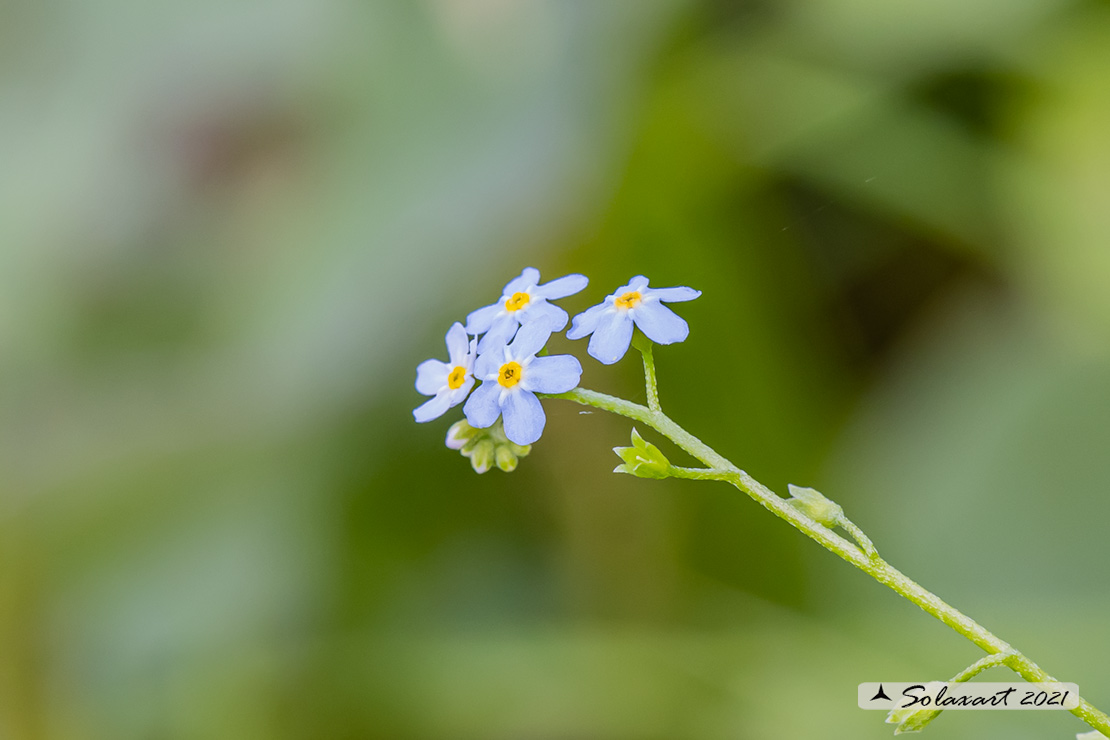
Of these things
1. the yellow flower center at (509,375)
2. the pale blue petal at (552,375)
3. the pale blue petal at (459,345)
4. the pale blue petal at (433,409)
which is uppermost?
the pale blue petal at (459,345)

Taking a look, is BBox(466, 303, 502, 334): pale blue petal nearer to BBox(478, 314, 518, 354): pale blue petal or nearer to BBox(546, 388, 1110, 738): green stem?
BBox(478, 314, 518, 354): pale blue petal

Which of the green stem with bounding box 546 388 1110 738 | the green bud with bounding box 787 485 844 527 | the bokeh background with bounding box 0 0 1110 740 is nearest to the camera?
the green stem with bounding box 546 388 1110 738

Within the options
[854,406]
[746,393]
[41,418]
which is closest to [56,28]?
[41,418]

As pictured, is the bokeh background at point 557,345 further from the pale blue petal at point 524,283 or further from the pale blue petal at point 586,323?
the pale blue petal at point 586,323

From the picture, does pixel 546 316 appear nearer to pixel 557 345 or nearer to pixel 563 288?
pixel 563 288

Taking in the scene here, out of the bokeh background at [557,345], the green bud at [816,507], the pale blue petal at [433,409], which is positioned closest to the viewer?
the green bud at [816,507]

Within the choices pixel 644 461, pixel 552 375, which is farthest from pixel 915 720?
pixel 552 375

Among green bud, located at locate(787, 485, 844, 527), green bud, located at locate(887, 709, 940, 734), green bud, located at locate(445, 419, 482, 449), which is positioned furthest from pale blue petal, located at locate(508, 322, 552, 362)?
green bud, located at locate(887, 709, 940, 734)

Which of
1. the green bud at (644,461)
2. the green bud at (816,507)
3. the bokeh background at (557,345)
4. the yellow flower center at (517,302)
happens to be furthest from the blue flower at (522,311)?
the bokeh background at (557,345)
